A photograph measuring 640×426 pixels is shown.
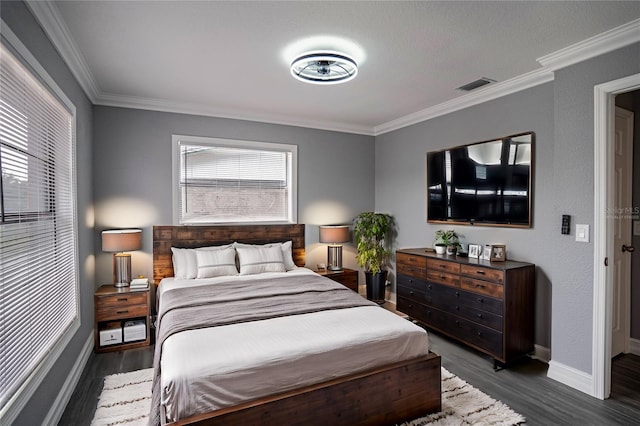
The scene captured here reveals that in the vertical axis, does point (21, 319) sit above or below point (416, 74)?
below

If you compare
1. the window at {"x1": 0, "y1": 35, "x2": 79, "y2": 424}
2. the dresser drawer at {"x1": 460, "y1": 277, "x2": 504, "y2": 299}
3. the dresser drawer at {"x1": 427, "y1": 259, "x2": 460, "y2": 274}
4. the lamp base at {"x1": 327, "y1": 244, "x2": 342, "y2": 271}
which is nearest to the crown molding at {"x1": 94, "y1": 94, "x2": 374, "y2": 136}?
the window at {"x1": 0, "y1": 35, "x2": 79, "y2": 424}

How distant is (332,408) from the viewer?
6.70 feet

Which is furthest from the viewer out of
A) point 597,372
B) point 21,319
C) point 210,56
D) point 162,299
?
point 162,299

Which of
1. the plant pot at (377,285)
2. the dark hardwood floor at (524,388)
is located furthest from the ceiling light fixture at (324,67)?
the plant pot at (377,285)

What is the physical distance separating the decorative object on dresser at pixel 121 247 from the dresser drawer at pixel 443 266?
3186mm

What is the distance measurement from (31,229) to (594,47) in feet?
13.1

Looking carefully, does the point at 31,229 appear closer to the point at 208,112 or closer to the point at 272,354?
the point at 272,354

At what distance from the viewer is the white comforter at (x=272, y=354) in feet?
5.96

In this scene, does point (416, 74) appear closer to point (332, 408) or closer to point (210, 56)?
point (210, 56)

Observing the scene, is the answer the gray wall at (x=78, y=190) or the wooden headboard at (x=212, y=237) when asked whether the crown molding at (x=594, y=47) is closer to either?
the wooden headboard at (x=212, y=237)

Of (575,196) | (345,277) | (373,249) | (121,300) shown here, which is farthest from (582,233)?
(121,300)

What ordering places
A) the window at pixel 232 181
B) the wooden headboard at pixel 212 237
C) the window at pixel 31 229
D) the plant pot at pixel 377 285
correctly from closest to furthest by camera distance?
the window at pixel 31 229, the wooden headboard at pixel 212 237, the window at pixel 232 181, the plant pot at pixel 377 285

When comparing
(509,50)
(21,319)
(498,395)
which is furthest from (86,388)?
(509,50)

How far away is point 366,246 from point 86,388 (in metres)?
3.48
